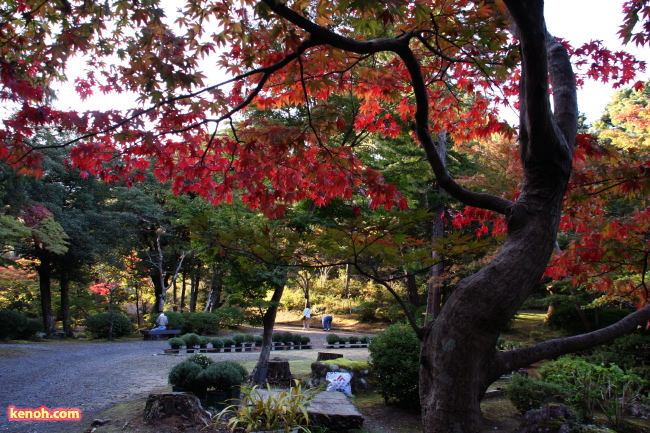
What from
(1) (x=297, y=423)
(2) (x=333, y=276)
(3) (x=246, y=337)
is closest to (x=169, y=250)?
(3) (x=246, y=337)

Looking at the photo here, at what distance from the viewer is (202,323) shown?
20.1 metres

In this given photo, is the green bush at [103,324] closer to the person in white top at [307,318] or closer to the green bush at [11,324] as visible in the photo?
the green bush at [11,324]

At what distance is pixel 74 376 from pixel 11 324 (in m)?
10.1

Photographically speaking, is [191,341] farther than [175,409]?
Yes

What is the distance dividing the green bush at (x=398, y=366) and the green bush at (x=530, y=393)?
1.55m

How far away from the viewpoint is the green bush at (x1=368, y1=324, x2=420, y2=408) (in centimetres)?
634

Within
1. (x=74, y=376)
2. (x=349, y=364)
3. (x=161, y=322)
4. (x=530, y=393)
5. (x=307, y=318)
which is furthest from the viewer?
(x=307, y=318)

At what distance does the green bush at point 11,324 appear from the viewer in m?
16.5

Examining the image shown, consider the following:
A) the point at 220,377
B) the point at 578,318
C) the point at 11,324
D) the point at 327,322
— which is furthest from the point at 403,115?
the point at 327,322

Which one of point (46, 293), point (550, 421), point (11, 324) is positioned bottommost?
point (550, 421)

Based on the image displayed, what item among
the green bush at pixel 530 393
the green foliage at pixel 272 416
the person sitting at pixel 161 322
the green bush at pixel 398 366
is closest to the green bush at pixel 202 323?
the person sitting at pixel 161 322

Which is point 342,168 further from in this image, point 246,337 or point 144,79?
point 246,337

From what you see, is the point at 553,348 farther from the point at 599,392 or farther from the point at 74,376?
the point at 74,376

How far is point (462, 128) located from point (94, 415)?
646 centimetres
